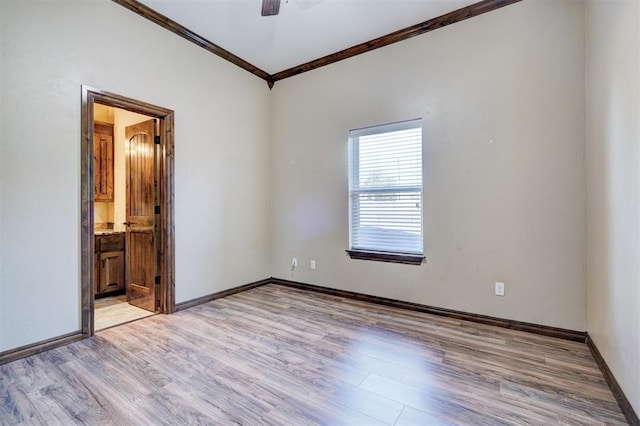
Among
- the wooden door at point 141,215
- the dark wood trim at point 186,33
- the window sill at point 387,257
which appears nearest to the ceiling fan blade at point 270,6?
the dark wood trim at point 186,33

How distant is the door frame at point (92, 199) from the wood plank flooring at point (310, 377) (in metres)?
0.34

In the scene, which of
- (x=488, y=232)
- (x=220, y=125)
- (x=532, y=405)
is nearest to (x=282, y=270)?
(x=220, y=125)

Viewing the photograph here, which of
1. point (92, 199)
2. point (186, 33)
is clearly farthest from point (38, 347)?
point (186, 33)

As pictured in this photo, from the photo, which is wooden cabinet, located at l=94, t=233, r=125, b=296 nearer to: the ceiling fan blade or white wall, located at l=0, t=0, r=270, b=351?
white wall, located at l=0, t=0, r=270, b=351

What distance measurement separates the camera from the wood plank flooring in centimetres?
167

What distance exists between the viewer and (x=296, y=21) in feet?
10.6

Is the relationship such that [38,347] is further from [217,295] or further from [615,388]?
[615,388]

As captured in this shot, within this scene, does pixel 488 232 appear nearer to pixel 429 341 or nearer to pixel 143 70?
pixel 429 341

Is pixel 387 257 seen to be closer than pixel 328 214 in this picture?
Yes

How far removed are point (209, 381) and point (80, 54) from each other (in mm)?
2932

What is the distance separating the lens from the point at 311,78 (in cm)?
418

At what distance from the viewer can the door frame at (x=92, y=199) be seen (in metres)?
2.62

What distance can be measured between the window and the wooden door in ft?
7.71

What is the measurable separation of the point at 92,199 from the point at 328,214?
2542 millimetres
